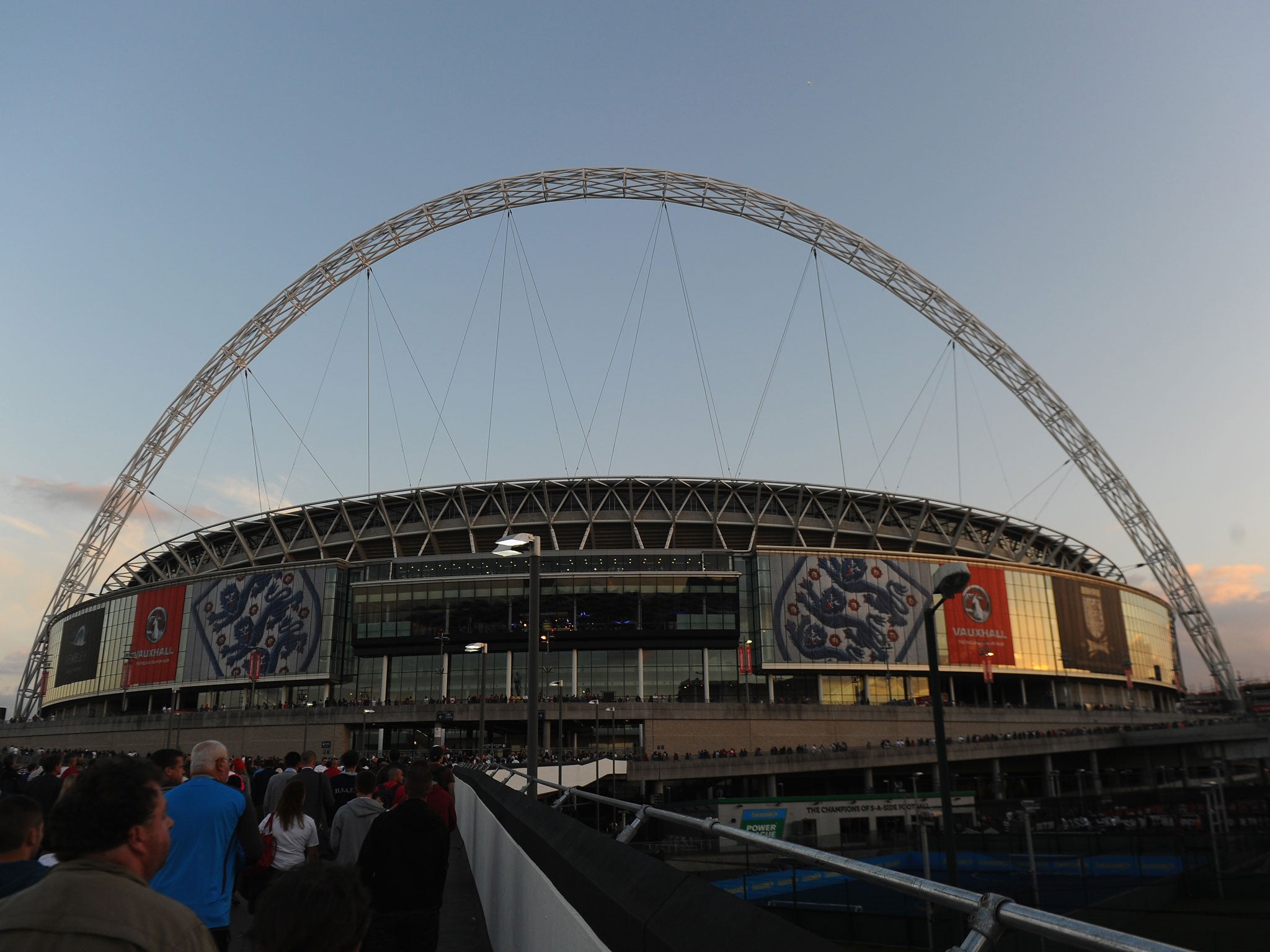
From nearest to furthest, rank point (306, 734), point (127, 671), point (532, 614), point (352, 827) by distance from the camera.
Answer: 1. point (352, 827)
2. point (532, 614)
3. point (306, 734)
4. point (127, 671)

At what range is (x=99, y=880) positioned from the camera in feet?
9.17

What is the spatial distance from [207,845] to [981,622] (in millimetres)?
89412

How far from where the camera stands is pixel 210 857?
623 cm

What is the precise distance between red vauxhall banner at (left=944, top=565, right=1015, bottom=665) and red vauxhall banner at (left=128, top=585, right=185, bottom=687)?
71.3 meters

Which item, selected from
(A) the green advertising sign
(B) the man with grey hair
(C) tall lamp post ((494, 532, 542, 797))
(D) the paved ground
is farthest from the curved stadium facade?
(B) the man with grey hair

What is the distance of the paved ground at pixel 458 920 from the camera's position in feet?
34.6

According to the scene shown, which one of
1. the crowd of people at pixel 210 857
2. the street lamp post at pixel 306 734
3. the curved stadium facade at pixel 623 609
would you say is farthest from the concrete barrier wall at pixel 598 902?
the curved stadium facade at pixel 623 609

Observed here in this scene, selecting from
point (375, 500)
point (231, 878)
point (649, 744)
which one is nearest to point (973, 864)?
point (231, 878)

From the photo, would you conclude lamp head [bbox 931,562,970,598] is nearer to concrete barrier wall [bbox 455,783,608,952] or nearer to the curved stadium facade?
concrete barrier wall [bbox 455,783,608,952]

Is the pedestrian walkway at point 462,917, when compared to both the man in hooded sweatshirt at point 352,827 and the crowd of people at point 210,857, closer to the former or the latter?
the man in hooded sweatshirt at point 352,827

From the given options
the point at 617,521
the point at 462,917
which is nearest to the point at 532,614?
the point at 462,917

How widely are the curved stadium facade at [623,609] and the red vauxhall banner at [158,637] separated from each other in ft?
0.78

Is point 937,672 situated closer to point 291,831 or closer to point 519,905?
point 519,905

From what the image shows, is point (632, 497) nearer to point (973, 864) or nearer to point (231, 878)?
point (973, 864)
